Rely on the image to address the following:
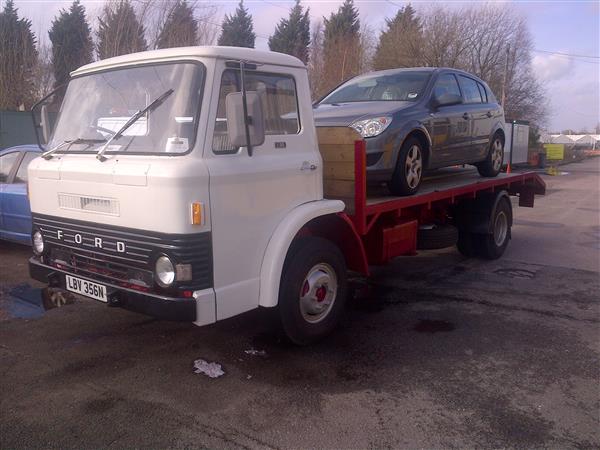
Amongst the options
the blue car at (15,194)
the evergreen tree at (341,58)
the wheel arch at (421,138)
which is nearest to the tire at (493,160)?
the wheel arch at (421,138)

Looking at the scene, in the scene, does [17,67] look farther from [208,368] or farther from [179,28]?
[208,368]

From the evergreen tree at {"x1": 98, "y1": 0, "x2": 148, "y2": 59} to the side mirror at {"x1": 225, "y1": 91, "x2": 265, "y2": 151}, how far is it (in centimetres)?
1462

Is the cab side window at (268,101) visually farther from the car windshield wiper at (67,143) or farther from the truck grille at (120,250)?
the car windshield wiper at (67,143)

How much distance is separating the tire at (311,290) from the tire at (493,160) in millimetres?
4355

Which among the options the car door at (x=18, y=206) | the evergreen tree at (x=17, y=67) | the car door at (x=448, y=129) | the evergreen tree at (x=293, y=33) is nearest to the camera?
the car door at (x=448, y=129)

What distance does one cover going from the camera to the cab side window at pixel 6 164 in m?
7.77

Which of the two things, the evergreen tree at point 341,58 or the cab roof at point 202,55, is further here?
the evergreen tree at point 341,58

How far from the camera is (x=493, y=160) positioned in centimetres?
841

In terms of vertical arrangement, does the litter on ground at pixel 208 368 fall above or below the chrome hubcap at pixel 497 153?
below

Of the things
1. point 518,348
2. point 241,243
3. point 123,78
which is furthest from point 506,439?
point 123,78

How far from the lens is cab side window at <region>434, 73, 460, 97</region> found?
686cm

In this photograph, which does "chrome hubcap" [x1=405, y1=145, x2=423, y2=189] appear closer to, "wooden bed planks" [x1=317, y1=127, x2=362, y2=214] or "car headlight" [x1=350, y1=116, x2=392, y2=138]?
"car headlight" [x1=350, y1=116, x2=392, y2=138]

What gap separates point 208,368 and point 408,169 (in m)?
3.09

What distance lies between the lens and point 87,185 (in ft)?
13.0
